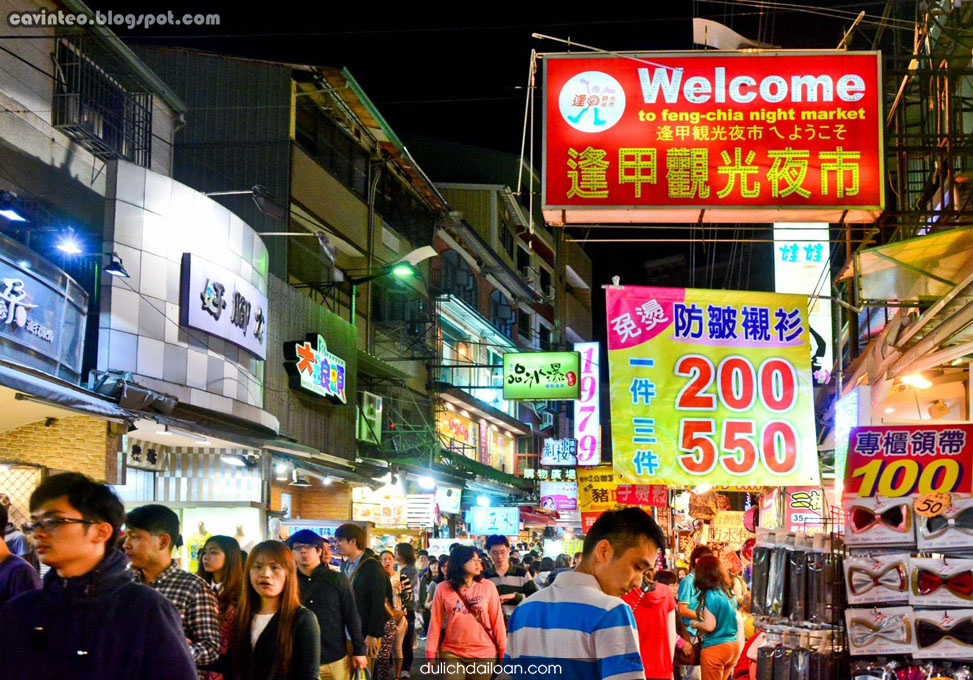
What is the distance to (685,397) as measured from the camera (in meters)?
10.7

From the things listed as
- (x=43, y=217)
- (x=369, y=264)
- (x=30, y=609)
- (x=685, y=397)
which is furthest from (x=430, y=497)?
(x=30, y=609)

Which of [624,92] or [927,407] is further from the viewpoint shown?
[927,407]

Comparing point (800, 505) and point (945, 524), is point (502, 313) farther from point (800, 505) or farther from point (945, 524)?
point (945, 524)

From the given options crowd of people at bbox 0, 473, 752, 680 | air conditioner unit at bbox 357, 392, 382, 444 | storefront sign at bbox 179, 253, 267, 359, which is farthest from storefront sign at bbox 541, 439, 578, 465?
crowd of people at bbox 0, 473, 752, 680

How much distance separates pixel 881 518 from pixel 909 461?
1.53ft

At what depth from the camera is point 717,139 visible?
32.2 feet

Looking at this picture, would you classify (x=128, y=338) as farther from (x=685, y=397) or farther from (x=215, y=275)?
(x=685, y=397)

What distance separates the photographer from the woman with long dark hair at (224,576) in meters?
6.73

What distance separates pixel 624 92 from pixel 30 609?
24.4 ft

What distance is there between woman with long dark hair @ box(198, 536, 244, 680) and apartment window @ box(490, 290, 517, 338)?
140ft

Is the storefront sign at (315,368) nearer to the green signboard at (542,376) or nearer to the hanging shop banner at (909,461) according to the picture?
the green signboard at (542,376)

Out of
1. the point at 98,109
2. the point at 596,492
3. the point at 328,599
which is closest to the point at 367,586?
the point at 328,599

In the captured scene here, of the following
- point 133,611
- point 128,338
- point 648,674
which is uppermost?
point 128,338

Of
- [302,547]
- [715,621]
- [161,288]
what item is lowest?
[715,621]
